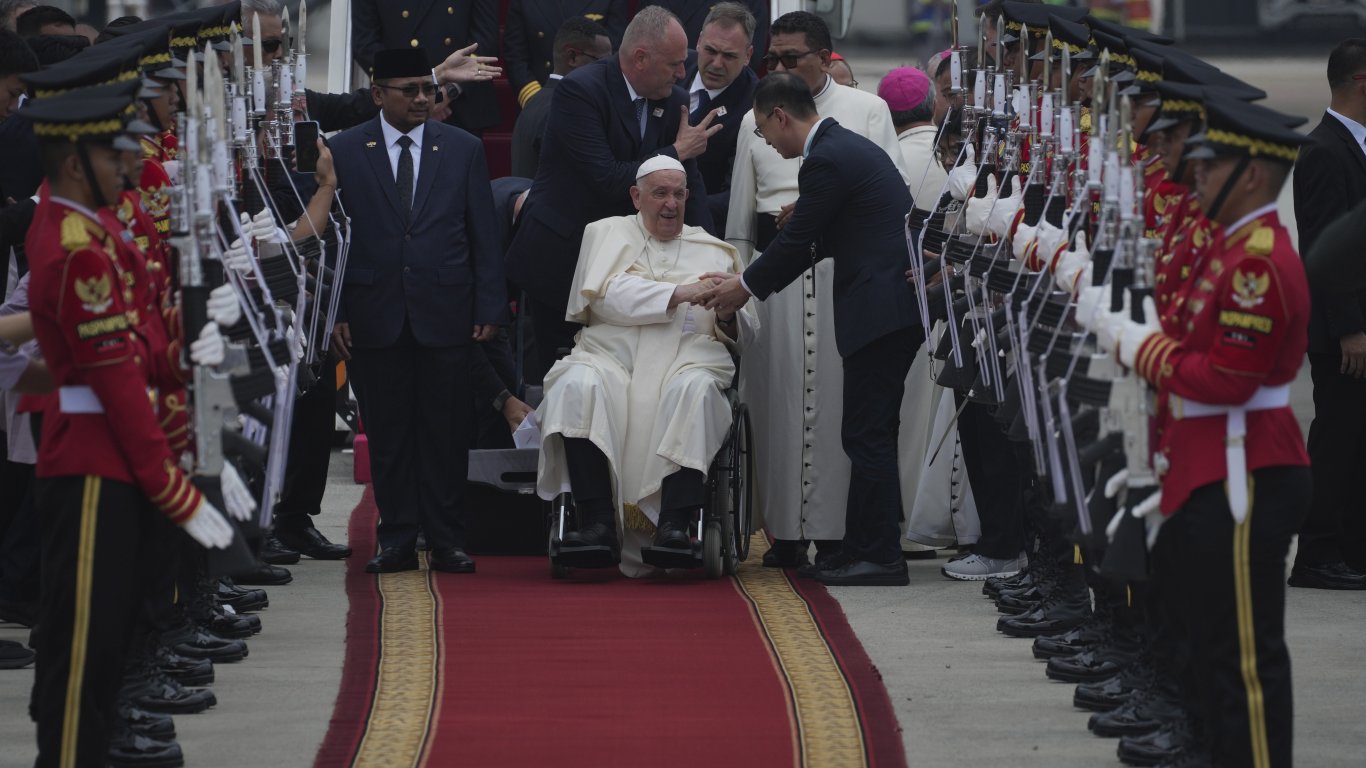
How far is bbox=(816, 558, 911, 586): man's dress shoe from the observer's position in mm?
7344

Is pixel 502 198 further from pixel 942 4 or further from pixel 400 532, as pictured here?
pixel 942 4

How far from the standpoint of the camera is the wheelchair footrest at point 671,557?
7137mm

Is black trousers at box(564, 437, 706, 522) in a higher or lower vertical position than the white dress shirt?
lower

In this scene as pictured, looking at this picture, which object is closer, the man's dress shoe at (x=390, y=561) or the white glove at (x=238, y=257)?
the white glove at (x=238, y=257)

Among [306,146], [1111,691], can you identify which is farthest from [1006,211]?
[306,146]

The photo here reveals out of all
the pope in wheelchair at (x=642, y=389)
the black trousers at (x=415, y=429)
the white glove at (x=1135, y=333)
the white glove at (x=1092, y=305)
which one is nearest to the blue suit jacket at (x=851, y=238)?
the pope in wheelchair at (x=642, y=389)

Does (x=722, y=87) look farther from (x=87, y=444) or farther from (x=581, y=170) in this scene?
(x=87, y=444)

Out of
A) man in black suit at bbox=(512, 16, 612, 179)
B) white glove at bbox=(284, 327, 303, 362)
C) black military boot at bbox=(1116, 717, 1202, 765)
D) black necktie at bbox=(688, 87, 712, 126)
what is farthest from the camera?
man in black suit at bbox=(512, 16, 612, 179)

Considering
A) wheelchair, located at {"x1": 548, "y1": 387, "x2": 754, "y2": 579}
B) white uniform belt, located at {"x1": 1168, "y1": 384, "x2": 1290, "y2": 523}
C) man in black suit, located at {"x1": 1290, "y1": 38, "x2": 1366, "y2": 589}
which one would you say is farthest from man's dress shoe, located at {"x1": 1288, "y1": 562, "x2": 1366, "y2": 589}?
white uniform belt, located at {"x1": 1168, "y1": 384, "x2": 1290, "y2": 523}

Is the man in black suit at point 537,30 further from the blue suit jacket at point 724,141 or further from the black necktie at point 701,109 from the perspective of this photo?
the black necktie at point 701,109

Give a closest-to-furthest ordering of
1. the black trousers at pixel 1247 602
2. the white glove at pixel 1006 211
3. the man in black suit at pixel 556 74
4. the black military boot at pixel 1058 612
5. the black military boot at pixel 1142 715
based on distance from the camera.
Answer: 1. the black trousers at pixel 1247 602
2. the black military boot at pixel 1142 715
3. the white glove at pixel 1006 211
4. the black military boot at pixel 1058 612
5. the man in black suit at pixel 556 74

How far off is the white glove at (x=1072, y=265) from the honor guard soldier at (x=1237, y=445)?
0.81m

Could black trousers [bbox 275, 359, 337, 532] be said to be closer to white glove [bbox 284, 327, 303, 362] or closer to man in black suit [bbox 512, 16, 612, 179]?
man in black suit [bbox 512, 16, 612, 179]

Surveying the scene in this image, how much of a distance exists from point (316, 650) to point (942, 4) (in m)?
20.1
